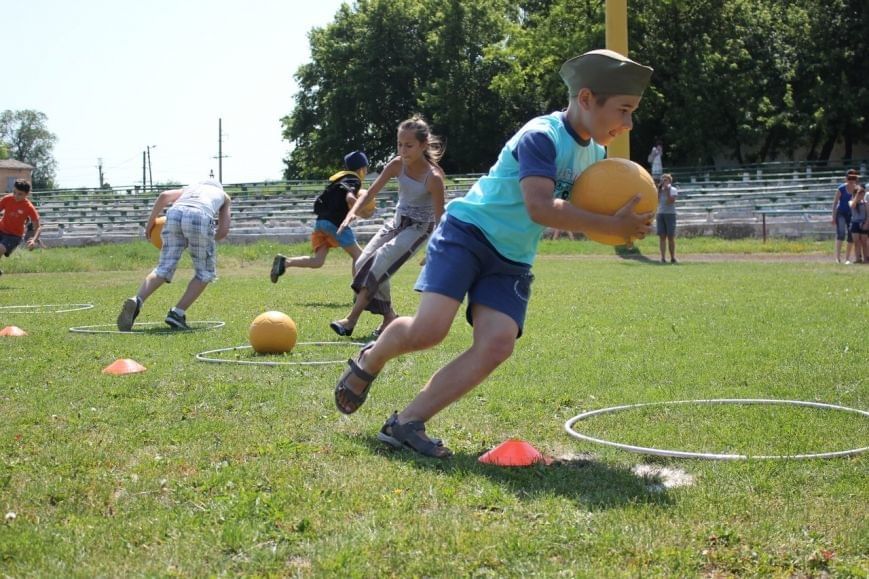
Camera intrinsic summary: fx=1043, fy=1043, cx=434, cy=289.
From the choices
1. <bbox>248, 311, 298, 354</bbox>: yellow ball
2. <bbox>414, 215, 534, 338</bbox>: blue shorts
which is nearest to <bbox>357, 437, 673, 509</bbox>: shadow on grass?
<bbox>414, 215, 534, 338</bbox>: blue shorts

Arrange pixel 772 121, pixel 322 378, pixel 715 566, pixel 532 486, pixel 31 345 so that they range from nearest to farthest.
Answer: pixel 715 566
pixel 532 486
pixel 322 378
pixel 31 345
pixel 772 121

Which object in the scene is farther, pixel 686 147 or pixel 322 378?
pixel 686 147

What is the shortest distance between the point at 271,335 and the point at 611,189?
491cm

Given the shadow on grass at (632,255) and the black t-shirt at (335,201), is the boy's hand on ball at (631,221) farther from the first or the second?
the shadow on grass at (632,255)

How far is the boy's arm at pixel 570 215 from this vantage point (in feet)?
15.7

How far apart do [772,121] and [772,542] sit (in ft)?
169

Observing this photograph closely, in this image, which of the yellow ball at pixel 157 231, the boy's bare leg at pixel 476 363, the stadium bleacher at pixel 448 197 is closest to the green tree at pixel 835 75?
the stadium bleacher at pixel 448 197

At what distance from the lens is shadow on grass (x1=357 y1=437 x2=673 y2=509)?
442 centimetres

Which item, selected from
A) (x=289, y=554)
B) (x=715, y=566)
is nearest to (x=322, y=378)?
(x=289, y=554)

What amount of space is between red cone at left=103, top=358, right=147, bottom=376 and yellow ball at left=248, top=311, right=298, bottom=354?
1.26 meters

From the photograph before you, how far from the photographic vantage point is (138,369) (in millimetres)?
8062

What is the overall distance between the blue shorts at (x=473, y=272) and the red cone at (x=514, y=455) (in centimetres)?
59

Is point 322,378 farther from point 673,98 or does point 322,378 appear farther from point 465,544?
point 673,98

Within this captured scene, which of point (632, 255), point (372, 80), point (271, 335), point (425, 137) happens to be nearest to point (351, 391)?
point (271, 335)
